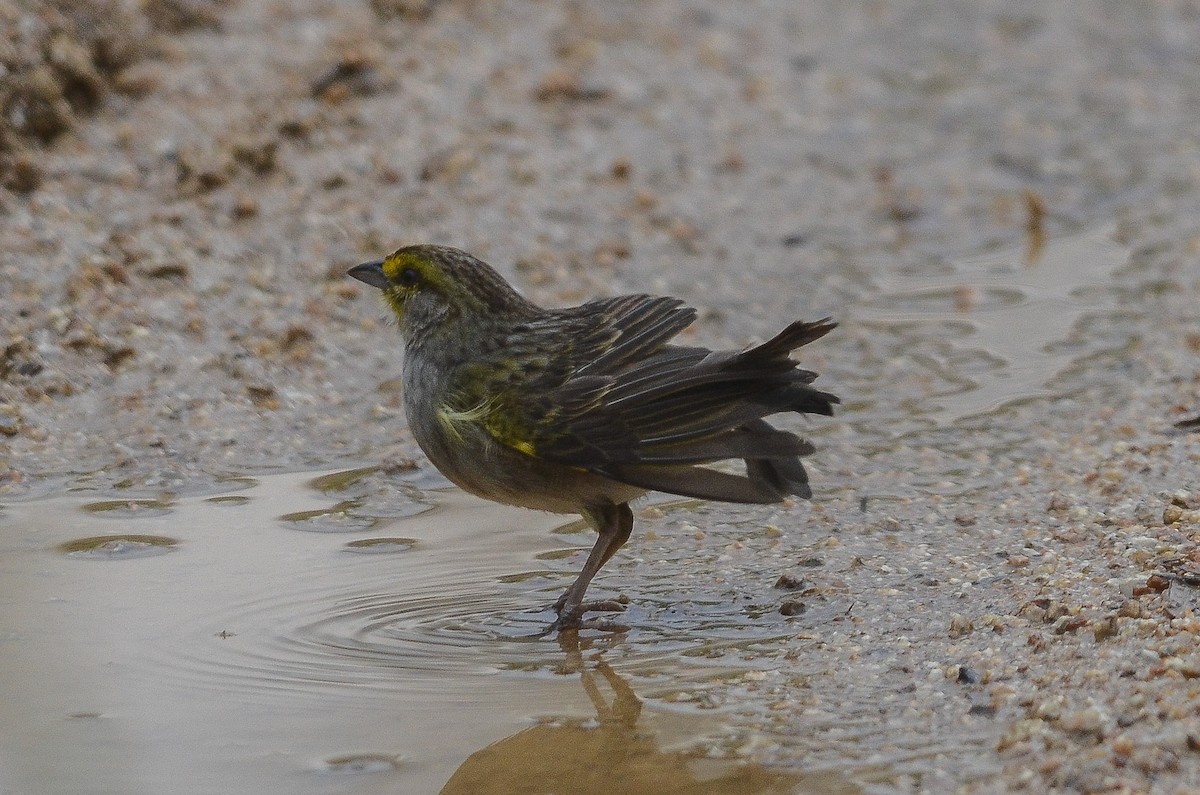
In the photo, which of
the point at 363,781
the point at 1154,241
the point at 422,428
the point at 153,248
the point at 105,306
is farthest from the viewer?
Answer: the point at 1154,241

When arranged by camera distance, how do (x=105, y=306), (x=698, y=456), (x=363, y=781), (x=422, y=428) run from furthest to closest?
(x=105, y=306) < (x=422, y=428) < (x=698, y=456) < (x=363, y=781)

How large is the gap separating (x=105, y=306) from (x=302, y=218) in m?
1.41

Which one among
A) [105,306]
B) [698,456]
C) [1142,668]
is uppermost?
[105,306]

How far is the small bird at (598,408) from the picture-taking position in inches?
Result: 216

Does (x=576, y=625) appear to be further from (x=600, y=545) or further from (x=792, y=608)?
(x=792, y=608)

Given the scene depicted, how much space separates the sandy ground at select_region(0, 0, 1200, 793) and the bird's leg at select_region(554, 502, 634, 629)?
0.25 metres

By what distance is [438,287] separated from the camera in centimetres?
638

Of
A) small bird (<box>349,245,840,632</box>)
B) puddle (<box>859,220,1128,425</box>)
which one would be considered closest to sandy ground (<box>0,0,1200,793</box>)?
puddle (<box>859,220,1128,425</box>)

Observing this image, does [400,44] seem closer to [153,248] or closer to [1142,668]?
[153,248]

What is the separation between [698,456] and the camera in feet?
18.1

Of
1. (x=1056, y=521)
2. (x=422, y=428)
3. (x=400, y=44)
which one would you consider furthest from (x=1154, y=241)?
(x=422, y=428)

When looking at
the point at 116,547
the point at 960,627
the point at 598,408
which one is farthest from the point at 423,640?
the point at 960,627

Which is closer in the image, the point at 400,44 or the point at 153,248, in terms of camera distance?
the point at 153,248

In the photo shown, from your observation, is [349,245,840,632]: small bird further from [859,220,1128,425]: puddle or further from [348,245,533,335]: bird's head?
[859,220,1128,425]: puddle
